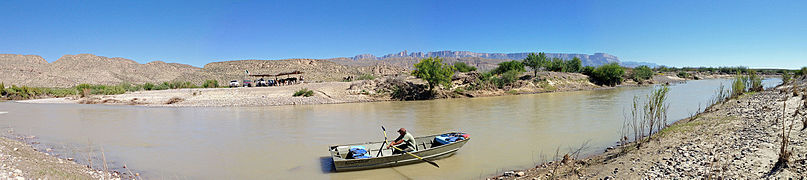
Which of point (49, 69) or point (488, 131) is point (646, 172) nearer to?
point (488, 131)

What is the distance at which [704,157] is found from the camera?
24.4 ft

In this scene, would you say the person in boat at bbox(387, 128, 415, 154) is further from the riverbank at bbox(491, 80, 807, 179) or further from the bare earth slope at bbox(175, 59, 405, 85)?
the bare earth slope at bbox(175, 59, 405, 85)

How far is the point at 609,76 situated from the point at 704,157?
53.0 metres

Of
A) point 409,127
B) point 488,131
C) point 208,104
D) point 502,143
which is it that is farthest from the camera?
point 208,104

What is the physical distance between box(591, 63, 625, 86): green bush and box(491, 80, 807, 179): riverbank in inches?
1858

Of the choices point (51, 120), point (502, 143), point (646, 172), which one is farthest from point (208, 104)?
point (646, 172)

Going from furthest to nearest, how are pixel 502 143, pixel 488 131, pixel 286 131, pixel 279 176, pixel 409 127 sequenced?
pixel 409 127 → pixel 286 131 → pixel 488 131 → pixel 502 143 → pixel 279 176

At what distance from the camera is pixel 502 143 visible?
1241 cm

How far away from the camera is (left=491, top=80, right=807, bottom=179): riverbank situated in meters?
6.34

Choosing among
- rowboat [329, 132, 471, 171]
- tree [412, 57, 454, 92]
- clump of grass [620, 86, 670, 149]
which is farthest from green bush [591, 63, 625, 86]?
rowboat [329, 132, 471, 171]

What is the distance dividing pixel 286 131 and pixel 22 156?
825 centimetres

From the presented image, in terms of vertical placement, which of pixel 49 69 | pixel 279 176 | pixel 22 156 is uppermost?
pixel 49 69

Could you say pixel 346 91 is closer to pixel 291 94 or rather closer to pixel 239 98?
pixel 291 94

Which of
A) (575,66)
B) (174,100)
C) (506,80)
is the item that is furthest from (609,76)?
(174,100)
